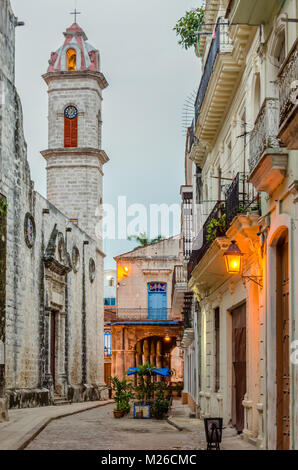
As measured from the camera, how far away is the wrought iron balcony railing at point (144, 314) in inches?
1848

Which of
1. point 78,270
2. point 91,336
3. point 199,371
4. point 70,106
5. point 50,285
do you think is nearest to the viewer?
point 199,371

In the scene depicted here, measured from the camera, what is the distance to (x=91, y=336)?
119 ft

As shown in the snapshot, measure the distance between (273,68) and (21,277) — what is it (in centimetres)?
1489

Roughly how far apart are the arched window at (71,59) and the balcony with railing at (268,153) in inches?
1189

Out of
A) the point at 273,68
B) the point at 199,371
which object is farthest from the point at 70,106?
the point at 273,68

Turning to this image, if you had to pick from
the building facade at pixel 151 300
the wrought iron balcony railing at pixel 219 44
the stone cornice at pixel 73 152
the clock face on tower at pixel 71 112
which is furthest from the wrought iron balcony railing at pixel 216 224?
the building facade at pixel 151 300

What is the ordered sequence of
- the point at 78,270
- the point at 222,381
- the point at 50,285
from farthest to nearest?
the point at 78,270 < the point at 50,285 < the point at 222,381

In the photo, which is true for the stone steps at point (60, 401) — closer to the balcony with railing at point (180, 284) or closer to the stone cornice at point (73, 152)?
the balcony with railing at point (180, 284)

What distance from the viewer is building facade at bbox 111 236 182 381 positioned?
46.4 metres

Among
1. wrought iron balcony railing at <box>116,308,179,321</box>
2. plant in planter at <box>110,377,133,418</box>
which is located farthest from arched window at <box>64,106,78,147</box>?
plant in planter at <box>110,377,133,418</box>

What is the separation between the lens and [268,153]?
9.48 meters

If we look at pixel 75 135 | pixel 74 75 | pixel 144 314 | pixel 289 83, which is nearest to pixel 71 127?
pixel 75 135

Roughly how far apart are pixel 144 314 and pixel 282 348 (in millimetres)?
37375
